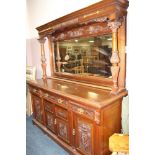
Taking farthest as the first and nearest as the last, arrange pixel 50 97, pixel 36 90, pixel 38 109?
pixel 38 109 < pixel 36 90 < pixel 50 97

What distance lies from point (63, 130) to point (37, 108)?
2.93 ft

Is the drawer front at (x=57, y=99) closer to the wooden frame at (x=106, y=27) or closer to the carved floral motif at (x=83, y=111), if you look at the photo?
the carved floral motif at (x=83, y=111)

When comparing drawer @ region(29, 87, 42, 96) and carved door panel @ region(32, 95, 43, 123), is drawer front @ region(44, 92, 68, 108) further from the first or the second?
carved door panel @ region(32, 95, 43, 123)

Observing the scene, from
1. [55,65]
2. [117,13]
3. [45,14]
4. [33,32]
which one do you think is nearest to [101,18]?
[117,13]

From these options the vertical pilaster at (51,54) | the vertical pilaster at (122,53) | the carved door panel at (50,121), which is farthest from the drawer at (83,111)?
the vertical pilaster at (51,54)

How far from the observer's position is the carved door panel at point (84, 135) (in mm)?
1820

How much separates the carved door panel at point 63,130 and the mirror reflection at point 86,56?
84cm

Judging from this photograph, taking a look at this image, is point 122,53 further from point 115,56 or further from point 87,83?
point 87,83

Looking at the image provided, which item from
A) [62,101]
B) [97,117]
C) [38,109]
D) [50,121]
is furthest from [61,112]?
[38,109]

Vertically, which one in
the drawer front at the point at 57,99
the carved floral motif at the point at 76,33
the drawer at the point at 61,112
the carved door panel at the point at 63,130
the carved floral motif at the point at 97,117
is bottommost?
the carved door panel at the point at 63,130

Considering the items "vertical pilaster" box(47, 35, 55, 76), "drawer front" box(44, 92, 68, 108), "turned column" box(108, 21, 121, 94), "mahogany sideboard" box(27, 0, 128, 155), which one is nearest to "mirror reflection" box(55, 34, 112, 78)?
"mahogany sideboard" box(27, 0, 128, 155)

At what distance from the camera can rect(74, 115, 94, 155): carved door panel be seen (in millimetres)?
1820

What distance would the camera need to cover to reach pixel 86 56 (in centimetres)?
250
